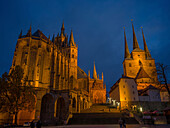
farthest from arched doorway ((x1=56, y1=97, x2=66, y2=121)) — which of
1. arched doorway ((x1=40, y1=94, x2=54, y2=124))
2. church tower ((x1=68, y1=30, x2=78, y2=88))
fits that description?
A: church tower ((x1=68, y1=30, x2=78, y2=88))

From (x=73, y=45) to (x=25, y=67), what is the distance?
1274 inches

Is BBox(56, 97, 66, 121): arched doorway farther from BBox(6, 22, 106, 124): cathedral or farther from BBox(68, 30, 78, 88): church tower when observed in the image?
BBox(68, 30, 78, 88): church tower

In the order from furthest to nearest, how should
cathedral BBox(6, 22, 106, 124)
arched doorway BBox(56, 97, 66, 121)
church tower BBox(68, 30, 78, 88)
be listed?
church tower BBox(68, 30, 78, 88), arched doorway BBox(56, 97, 66, 121), cathedral BBox(6, 22, 106, 124)

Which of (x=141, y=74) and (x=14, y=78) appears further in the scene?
(x=141, y=74)

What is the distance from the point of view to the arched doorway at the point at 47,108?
30491 millimetres

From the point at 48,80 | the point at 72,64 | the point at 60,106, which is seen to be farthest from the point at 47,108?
the point at 72,64

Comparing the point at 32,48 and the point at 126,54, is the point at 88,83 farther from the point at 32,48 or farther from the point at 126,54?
the point at 32,48

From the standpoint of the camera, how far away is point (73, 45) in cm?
6581

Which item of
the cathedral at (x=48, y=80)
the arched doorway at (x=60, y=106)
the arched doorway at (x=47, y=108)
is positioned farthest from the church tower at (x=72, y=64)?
the arched doorway at (x=47, y=108)

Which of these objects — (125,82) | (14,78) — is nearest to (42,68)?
(14,78)

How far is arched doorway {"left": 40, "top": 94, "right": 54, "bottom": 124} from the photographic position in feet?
100

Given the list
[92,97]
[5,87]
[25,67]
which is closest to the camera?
[5,87]

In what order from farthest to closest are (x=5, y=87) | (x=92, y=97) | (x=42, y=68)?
1. (x=92, y=97)
2. (x=42, y=68)
3. (x=5, y=87)

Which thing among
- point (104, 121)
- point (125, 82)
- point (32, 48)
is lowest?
point (104, 121)
